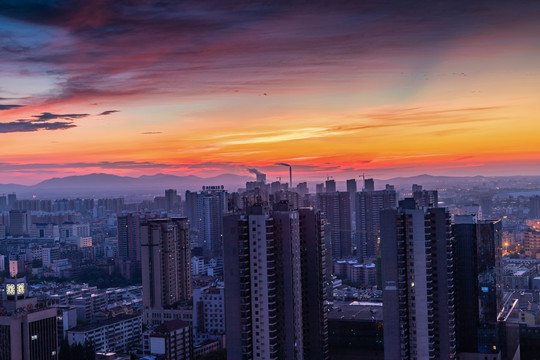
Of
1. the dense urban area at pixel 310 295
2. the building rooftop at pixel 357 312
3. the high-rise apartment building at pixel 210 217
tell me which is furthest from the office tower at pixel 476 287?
the high-rise apartment building at pixel 210 217

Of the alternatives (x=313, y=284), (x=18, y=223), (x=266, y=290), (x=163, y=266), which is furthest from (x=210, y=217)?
(x=266, y=290)

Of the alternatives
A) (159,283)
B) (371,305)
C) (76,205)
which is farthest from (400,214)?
(76,205)

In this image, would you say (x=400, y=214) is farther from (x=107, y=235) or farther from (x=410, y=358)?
(x=107, y=235)

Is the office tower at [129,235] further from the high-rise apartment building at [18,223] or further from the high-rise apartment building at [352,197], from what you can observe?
the high-rise apartment building at [18,223]

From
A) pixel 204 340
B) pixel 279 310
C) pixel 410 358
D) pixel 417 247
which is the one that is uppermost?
pixel 417 247

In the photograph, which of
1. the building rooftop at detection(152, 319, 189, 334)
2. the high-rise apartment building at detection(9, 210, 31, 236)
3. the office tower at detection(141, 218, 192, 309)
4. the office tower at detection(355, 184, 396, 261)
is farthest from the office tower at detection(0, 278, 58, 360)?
the high-rise apartment building at detection(9, 210, 31, 236)

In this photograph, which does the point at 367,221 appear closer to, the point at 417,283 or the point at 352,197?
the point at 352,197
